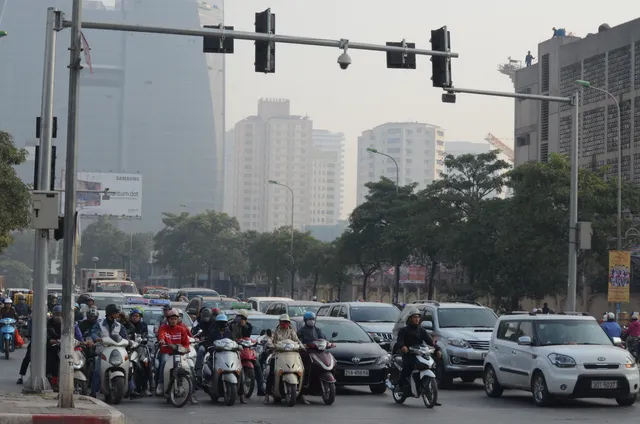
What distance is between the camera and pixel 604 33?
216ft

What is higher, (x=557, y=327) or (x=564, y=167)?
(x=564, y=167)

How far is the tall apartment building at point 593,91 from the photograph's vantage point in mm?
62312

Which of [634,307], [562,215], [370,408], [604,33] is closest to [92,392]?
Result: [370,408]

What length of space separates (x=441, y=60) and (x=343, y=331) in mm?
6240

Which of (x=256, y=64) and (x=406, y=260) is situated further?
(x=406, y=260)

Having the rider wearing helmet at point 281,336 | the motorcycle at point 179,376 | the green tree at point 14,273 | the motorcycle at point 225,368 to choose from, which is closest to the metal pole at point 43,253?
the motorcycle at point 179,376

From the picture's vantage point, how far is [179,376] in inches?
709

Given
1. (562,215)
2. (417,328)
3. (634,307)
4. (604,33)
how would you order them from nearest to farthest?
(417,328) → (562,215) → (634,307) → (604,33)

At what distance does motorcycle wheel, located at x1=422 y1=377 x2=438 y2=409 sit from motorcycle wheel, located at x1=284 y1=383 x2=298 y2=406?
2.14m

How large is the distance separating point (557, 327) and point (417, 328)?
249 centimetres

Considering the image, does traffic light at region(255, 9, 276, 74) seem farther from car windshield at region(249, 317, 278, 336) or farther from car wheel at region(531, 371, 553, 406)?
car windshield at region(249, 317, 278, 336)

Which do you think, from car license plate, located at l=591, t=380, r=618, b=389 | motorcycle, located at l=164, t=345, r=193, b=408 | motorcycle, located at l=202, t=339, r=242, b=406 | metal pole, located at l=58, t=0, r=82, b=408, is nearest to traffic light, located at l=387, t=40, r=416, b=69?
metal pole, located at l=58, t=0, r=82, b=408

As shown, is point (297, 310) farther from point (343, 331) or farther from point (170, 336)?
point (170, 336)

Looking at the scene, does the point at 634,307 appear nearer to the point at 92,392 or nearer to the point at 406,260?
the point at 406,260
